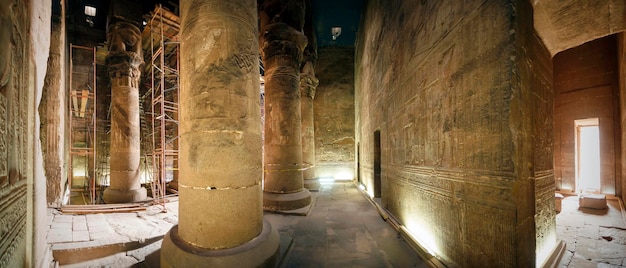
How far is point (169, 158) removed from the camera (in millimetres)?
14164

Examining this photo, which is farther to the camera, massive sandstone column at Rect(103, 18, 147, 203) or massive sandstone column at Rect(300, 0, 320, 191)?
massive sandstone column at Rect(300, 0, 320, 191)

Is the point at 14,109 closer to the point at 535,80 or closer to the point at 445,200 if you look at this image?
the point at 445,200

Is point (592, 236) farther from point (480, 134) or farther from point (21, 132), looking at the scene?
point (21, 132)

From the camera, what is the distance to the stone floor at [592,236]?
3328 millimetres

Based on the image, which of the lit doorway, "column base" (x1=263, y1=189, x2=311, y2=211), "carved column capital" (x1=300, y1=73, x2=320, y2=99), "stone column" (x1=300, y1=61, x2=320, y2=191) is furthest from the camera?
"carved column capital" (x1=300, y1=73, x2=320, y2=99)

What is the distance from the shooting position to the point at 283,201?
6480mm

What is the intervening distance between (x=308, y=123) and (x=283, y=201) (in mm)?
4405

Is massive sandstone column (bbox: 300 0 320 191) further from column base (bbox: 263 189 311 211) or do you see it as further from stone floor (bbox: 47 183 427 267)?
stone floor (bbox: 47 183 427 267)

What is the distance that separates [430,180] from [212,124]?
134 inches

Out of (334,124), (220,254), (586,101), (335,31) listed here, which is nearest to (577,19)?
(220,254)

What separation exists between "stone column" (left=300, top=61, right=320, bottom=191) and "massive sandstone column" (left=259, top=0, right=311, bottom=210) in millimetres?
2785

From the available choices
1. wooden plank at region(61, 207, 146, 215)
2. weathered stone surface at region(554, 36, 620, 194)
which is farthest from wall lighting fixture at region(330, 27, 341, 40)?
wooden plank at region(61, 207, 146, 215)

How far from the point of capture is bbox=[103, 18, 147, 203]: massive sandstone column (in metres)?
8.01

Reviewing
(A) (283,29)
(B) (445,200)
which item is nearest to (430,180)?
(B) (445,200)
